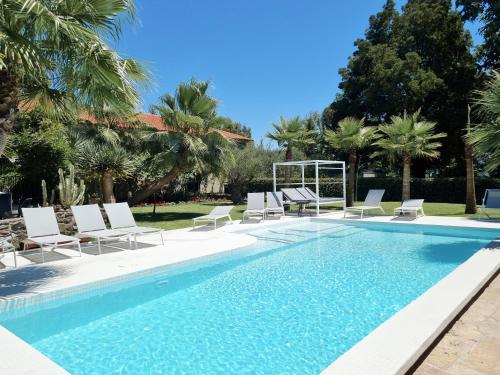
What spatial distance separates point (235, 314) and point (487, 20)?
25860mm

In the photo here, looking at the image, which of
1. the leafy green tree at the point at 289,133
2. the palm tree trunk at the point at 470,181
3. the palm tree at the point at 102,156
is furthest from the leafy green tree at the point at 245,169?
the palm tree trunk at the point at 470,181

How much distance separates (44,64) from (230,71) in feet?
83.7

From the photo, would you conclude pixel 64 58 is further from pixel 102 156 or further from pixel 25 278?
pixel 102 156

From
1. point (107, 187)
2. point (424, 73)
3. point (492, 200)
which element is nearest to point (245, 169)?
point (107, 187)

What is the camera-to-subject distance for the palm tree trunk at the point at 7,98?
567cm

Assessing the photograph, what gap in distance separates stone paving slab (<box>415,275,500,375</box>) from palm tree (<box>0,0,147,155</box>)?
18.6 ft

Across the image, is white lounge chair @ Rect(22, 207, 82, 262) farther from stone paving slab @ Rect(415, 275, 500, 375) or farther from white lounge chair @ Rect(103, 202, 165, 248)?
stone paving slab @ Rect(415, 275, 500, 375)

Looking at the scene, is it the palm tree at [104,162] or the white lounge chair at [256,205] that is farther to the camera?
the white lounge chair at [256,205]

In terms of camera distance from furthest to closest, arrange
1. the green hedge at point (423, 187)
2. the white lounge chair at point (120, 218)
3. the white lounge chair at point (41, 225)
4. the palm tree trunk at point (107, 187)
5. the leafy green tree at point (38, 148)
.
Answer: the green hedge at point (423, 187) → the palm tree trunk at point (107, 187) → the leafy green tree at point (38, 148) → the white lounge chair at point (120, 218) → the white lounge chair at point (41, 225)

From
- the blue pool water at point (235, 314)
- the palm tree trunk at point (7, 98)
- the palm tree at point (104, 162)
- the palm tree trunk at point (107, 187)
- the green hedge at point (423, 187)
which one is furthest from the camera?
the green hedge at point (423, 187)

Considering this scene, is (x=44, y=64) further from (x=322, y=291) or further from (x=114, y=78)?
(x=322, y=291)

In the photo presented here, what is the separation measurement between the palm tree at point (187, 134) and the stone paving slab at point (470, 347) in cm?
1254

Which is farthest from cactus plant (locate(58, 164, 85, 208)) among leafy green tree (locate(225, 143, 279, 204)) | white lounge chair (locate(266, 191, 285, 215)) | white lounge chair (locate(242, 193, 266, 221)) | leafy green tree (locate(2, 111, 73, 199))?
leafy green tree (locate(225, 143, 279, 204))

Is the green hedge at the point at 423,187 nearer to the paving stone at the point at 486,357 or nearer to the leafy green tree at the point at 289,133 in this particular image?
the leafy green tree at the point at 289,133
